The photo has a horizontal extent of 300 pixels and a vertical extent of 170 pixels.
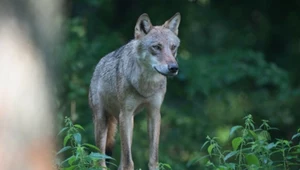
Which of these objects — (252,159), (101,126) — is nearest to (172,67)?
(252,159)

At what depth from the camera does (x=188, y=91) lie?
18156 mm

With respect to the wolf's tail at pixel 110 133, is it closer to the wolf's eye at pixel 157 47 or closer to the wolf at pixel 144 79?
the wolf at pixel 144 79

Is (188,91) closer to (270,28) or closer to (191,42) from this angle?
(191,42)

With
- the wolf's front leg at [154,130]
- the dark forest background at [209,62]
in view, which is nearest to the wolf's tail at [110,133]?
the wolf's front leg at [154,130]

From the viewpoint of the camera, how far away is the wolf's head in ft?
27.9

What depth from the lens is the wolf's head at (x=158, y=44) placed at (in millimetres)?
8508

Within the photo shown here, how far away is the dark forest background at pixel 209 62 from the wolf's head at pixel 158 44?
276 inches

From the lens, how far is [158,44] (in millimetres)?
8711

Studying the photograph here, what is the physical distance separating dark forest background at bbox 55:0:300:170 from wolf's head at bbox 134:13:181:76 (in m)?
7.00

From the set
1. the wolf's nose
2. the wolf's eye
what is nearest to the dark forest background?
the wolf's eye

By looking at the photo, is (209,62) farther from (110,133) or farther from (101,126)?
(101,126)

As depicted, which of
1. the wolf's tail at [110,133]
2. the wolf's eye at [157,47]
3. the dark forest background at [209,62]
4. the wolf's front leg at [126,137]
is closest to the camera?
the wolf's eye at [157,47]

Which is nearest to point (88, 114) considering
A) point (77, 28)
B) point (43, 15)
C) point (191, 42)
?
point (77, 28)

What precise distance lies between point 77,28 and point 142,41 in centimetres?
697
